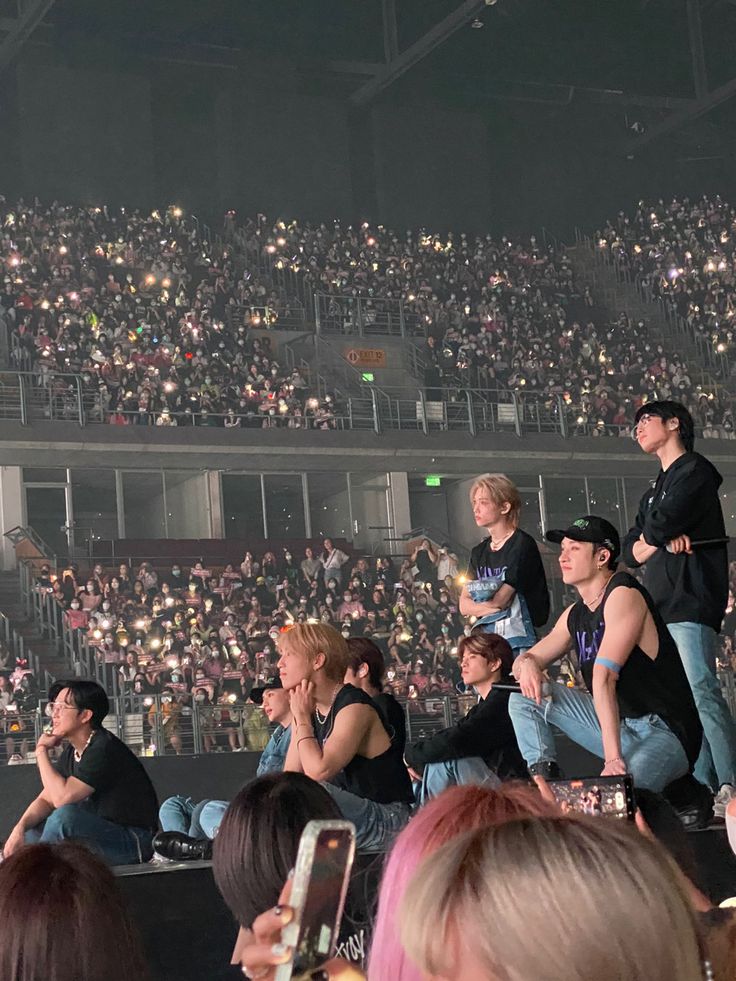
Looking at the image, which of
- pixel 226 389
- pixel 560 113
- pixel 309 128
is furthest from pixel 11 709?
pixel 560 113

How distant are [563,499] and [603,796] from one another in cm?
1815

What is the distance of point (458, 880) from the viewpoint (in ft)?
2.38

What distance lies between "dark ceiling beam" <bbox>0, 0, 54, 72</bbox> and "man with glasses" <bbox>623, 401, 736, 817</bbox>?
56.6ft

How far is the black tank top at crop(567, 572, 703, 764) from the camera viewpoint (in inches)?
137

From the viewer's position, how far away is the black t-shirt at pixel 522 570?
4324mm

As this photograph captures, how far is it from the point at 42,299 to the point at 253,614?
5.88m

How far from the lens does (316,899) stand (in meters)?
0.75

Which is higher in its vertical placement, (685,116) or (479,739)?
(685,116)

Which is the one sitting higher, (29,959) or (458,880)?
(458,880)

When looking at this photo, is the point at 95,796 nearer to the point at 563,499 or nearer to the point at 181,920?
the point at 181,920

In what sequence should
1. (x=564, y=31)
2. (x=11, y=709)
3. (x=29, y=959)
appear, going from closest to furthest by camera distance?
(x=29, y=959)
(x=11, y=709)
(x=564, y=31)

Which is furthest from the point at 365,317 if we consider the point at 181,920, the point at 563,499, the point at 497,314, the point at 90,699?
the point at 181,920

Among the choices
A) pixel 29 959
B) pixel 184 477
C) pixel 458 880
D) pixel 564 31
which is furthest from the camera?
pixel 564 31

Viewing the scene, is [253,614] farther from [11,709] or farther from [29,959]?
[29,959]
